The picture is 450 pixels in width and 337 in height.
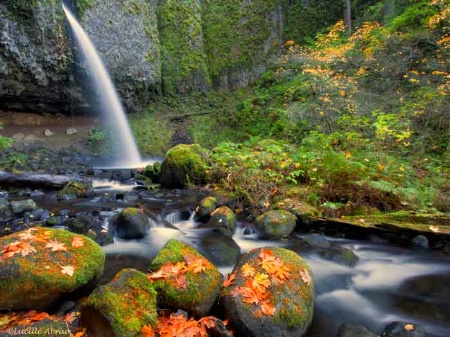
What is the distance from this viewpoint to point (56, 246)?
3.46 metres

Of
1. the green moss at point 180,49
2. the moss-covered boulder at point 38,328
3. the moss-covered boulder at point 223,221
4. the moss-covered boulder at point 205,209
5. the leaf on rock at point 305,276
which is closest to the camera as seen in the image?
the moss-covered boulder at point 38,328

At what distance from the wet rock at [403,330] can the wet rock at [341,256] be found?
1394 mm

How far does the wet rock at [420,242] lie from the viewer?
5367 mm

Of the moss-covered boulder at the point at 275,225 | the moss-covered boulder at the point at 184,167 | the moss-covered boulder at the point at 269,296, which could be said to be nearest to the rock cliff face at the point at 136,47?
the moss-covered boulder at the point at 184,167

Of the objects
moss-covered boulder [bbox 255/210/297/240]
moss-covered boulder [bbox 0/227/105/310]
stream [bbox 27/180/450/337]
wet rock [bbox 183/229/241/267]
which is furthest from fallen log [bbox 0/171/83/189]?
moss-covered boulder [bbox 255/210/297/240]

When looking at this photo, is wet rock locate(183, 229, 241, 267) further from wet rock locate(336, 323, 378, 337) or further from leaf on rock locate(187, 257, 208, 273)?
wet rock locate(336, 323, 378, 337)

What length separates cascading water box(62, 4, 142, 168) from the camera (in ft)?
39.7

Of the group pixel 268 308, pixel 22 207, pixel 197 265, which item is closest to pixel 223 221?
pixel 197 265

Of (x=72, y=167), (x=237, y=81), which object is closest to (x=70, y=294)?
(x=72, y=167)

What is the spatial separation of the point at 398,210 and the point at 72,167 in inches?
374

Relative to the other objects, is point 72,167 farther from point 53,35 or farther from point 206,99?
point 206,99

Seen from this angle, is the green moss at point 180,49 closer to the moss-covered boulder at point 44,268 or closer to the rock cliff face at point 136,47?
the rock cliff face at point 136,47

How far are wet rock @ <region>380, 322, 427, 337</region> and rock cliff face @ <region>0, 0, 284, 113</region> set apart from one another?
38.4 ft

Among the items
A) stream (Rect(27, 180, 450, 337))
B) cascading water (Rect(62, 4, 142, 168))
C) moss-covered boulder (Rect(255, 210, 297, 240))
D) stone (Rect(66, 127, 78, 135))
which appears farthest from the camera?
stone (Rect(66, 127, 78, 135))
